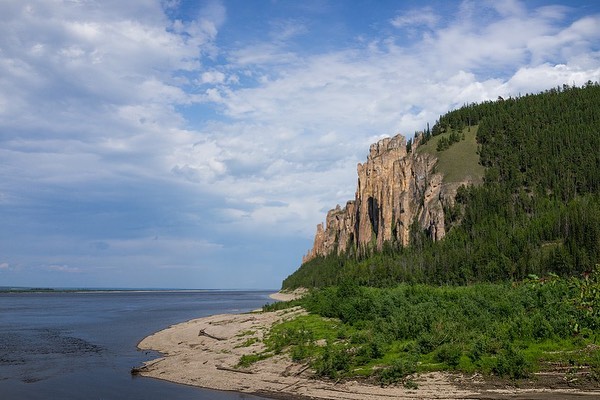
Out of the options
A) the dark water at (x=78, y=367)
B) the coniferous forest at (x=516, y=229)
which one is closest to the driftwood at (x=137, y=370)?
the dark water at (x=78, y=367)

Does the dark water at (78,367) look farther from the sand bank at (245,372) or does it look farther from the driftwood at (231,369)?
the driftwood at (231,369)

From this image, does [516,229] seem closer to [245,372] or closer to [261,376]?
[245,372]

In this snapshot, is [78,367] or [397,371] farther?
[78,367]

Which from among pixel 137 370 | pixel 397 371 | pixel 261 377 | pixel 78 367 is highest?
pixel 397 371

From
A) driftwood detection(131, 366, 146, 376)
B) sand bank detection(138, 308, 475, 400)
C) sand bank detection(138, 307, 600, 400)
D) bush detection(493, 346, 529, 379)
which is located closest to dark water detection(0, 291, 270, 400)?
driftwood detection(131, 366, 146, 376)

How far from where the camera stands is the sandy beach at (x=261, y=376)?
96.7ft

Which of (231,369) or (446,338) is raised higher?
(446,338)

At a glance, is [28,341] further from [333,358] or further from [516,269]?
[516,269]

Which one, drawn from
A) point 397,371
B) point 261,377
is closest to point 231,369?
point 261,377

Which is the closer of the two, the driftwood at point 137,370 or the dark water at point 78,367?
the dark water at point 78,367

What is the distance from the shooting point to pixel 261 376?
37.6 meters

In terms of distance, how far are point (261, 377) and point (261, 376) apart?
283 mm

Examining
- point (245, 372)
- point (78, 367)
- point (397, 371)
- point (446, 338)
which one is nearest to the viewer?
point (397, 371)

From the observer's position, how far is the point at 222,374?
39438mm
